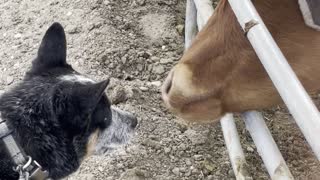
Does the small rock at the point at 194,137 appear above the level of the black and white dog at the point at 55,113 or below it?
below

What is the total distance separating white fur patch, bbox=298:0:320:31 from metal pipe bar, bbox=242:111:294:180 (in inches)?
26.4

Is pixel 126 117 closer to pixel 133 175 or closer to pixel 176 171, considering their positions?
pixel 133 175

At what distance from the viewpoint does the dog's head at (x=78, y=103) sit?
112 inches

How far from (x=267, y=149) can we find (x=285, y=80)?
3.09ft

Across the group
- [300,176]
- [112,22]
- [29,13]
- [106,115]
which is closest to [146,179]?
[106,115]

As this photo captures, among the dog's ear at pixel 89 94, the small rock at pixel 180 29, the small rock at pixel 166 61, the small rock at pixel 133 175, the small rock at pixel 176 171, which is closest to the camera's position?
the dog's ear at pixel 89 94

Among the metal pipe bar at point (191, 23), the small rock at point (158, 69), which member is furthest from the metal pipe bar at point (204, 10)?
the small rock at point (158, 69)

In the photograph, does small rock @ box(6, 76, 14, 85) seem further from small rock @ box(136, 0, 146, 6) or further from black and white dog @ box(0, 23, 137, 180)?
small rock @ box(136, 0, 146, 6)

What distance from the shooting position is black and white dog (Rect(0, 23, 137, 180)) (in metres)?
2.82

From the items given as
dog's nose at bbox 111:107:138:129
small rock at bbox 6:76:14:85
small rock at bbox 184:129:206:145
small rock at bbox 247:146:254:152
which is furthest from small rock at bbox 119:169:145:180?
small rock at bbox 6:76:14:85

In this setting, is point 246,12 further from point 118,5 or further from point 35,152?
point 118,5

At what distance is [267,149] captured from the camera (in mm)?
2791

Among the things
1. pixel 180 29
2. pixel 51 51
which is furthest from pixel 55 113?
pixel 180 29

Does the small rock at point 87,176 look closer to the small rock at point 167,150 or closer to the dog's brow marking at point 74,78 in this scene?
the small rock at point 167,150
